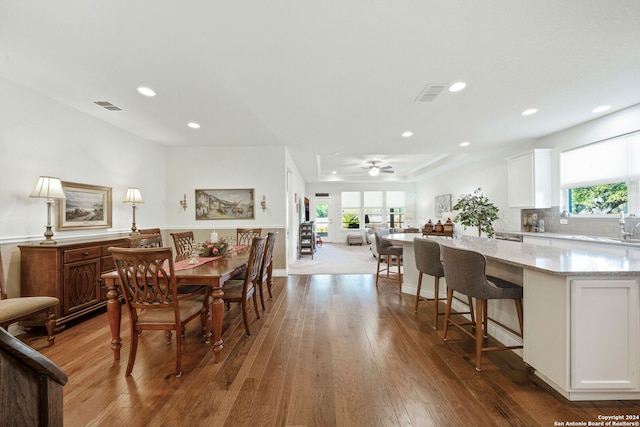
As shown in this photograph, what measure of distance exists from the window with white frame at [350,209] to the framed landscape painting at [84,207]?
829cm

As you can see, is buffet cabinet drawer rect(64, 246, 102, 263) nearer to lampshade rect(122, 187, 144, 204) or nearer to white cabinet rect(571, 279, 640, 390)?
lampshade rect(122, 187, 144, 204)

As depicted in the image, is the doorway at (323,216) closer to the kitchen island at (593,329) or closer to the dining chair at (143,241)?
the dining chair at (143,241)

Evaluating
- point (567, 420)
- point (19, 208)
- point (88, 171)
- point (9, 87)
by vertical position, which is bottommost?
point (567, 420)

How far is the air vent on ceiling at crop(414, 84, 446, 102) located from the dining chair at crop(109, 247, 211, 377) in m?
3.03

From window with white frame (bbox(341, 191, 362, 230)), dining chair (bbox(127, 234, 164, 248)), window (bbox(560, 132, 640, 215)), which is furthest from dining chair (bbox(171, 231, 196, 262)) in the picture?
window with white frame (bbox(341, 191, 362, 230))

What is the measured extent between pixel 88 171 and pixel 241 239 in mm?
2332

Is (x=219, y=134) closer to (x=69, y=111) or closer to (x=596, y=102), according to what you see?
(x=69, y=111)

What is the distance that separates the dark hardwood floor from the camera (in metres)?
1.58

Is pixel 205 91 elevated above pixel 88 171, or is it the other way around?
pixel 205 91

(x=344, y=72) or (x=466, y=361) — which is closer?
(x=466, y=361)

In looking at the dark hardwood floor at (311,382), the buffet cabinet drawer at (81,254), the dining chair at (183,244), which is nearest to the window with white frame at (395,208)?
the dark hardwood floor at (311,382)

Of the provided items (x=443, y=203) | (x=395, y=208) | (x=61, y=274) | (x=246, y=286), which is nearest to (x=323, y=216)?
(x=395, y=208)

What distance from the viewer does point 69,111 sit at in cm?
333

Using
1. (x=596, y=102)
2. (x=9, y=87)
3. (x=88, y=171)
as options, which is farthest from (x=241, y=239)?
(x=596, y=102)
